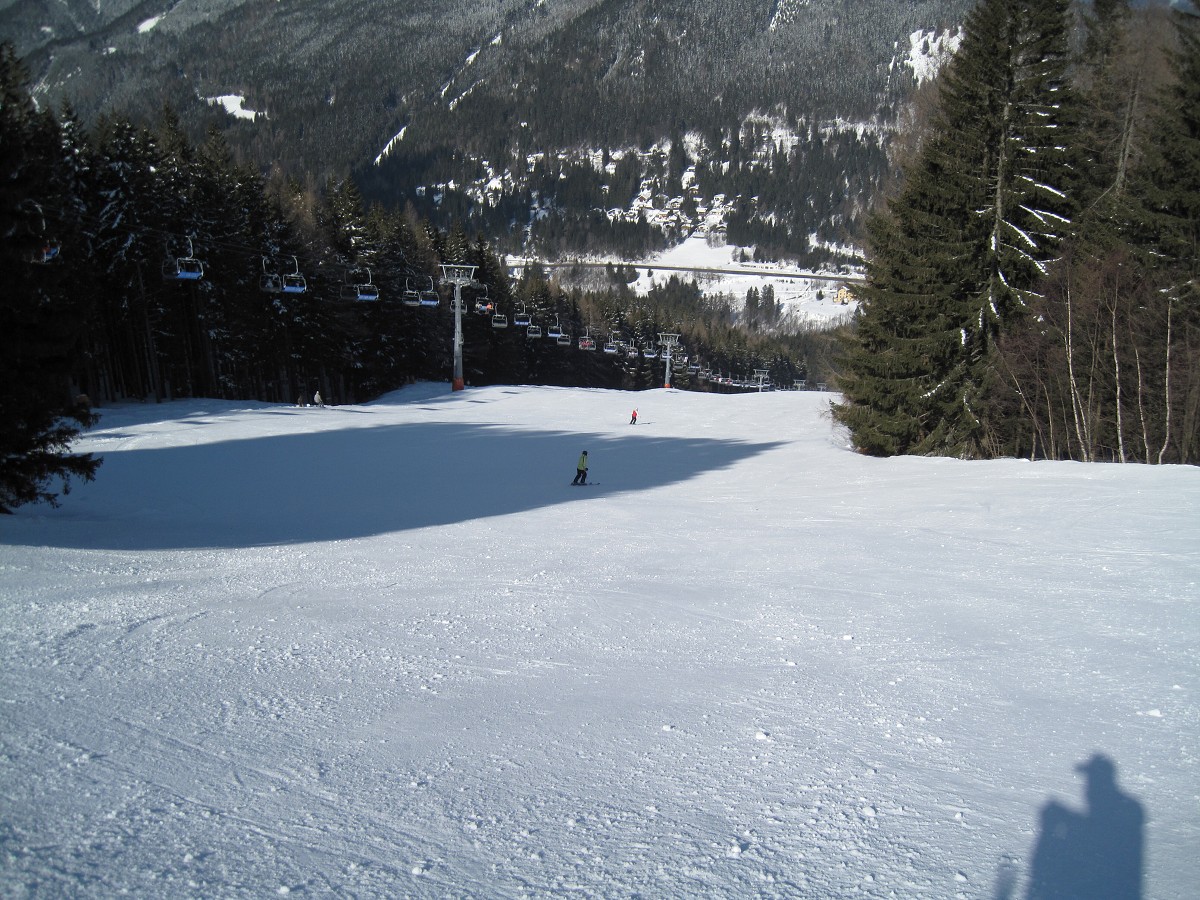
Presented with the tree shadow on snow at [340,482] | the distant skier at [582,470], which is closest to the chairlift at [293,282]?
the tree shadow on snow at [340,482]

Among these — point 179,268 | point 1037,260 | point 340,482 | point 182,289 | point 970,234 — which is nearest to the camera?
point 340,482

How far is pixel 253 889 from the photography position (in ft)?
9.75

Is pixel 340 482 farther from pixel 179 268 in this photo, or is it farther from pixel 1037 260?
pixel 1037 260

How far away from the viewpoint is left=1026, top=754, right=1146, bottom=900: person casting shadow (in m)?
3.16

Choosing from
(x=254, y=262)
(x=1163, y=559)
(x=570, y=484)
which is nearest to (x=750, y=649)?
(x=1163, y=559)

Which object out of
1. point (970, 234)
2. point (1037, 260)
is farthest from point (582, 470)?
point (1037, 260)

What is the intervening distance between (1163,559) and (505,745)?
9207 mm

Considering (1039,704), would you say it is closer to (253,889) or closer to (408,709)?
(408,709)

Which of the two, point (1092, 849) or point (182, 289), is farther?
point (182, 289)

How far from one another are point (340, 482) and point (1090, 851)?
19.7 meters

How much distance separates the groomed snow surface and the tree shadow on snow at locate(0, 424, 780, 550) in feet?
1.83

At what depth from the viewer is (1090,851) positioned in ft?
11.2

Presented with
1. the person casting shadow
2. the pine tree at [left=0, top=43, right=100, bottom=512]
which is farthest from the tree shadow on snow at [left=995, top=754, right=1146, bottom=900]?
the pine tree at [left=0, top=43, right=100, bottom=512]

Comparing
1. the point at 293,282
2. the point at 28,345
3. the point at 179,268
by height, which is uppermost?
the point at 293,282
